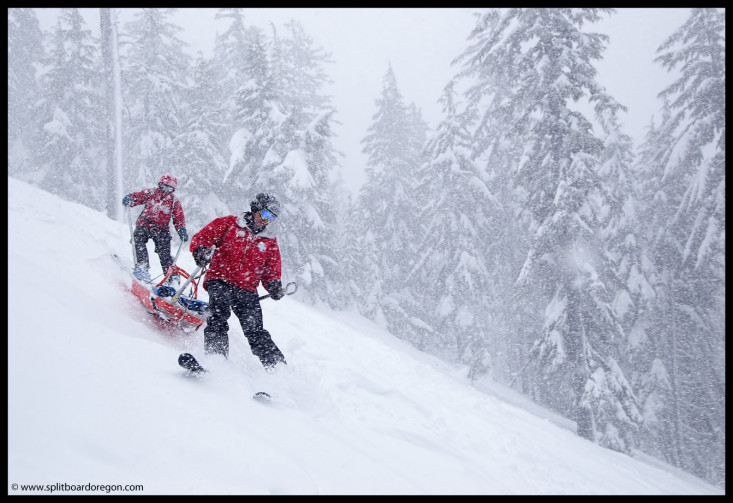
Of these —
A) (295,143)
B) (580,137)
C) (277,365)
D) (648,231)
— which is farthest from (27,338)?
(648,231)

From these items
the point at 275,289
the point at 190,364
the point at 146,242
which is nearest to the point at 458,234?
the point at 146,242

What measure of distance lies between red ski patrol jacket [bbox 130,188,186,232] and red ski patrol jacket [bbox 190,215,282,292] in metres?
2.44

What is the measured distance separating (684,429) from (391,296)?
16.5 metres

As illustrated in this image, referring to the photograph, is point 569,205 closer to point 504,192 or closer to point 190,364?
point 504,192

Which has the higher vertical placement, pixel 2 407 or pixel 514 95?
pixel 514 95

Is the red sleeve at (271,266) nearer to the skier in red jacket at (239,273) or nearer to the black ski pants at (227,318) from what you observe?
the skier in red jacket at (239,273)

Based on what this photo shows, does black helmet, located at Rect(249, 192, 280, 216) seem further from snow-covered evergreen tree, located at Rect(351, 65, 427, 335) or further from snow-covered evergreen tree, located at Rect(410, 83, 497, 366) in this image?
snow-covered evergreen tree, located at Rect(351, 65, 427, 335)

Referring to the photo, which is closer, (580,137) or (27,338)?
(27,338)

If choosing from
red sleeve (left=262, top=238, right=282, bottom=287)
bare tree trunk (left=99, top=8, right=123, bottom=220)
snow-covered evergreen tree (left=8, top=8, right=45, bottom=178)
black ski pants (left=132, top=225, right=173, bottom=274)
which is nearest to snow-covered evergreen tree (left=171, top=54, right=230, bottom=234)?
bare tree trunk (left=99, top=8, right=123, bottom=220)

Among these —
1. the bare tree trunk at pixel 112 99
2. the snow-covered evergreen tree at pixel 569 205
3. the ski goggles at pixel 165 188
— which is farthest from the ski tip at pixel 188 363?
the bare tree trunk at pixel 112 99

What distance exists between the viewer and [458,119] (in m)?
20.5

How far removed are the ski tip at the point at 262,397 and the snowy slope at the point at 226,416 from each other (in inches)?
4.0
